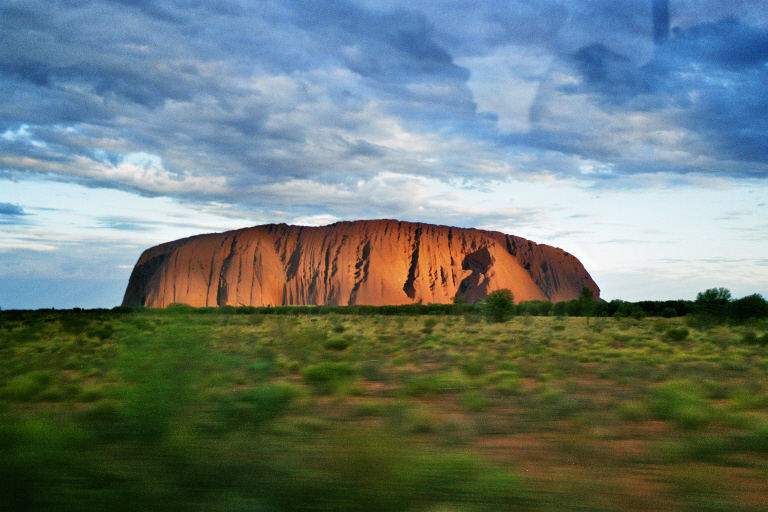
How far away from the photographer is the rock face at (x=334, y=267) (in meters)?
99.1

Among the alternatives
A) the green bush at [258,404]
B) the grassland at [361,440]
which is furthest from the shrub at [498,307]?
the green bush at [258,404]

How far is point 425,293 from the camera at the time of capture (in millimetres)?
101812

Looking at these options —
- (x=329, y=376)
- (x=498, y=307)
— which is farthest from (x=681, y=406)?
(x=498, y=307)

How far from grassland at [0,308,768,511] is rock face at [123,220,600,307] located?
86.2 m

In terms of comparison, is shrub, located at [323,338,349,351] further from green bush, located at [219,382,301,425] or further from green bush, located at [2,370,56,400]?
green bush, located at [219,382,301,425]

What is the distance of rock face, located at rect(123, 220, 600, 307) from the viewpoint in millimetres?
99125

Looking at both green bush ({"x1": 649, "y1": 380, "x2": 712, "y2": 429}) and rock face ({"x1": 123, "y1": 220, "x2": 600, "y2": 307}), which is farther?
rock face ({"x1": 123, "y1": 220, "x2": 600, "y2": 307})

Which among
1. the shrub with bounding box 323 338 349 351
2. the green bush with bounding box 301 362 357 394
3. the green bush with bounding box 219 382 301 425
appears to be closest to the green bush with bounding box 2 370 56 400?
the green bush with bounding box 219 382 301 425

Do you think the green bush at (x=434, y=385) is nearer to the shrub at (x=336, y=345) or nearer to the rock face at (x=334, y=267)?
the shrub at (x=336, y=345)

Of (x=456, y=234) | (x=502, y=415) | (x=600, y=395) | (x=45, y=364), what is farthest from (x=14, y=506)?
(x=456, y=234)

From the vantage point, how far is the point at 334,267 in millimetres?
102625

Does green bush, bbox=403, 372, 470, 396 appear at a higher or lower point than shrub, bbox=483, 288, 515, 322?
lower

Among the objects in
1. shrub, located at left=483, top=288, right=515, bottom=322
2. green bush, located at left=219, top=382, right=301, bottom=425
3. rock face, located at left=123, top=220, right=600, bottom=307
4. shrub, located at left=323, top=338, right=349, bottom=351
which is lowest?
shrub, located at left=323, top=338, right=349, bottom=351

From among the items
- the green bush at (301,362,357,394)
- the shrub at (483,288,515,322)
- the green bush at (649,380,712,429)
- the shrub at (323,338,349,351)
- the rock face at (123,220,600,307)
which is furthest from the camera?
the rock face at (123,220,600,307)
